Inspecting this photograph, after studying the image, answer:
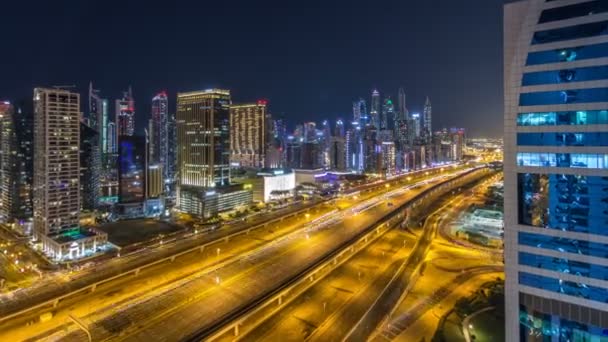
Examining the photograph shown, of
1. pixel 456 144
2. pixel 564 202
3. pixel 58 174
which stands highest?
pixel 456 144

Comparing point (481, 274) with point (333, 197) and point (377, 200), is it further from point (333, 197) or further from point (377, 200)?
point (333, 197)

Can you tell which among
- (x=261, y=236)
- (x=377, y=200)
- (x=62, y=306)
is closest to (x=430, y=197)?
(x=377, y=200)

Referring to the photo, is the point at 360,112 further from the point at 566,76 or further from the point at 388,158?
the point at 566,76

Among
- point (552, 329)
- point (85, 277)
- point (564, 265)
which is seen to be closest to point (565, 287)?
point (564, 265)

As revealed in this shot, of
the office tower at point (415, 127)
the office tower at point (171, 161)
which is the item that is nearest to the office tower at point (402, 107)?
the office tower at point (415, 127)

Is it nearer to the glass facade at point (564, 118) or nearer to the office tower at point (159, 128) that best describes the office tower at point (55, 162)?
the glass facade at point (564, 118)
